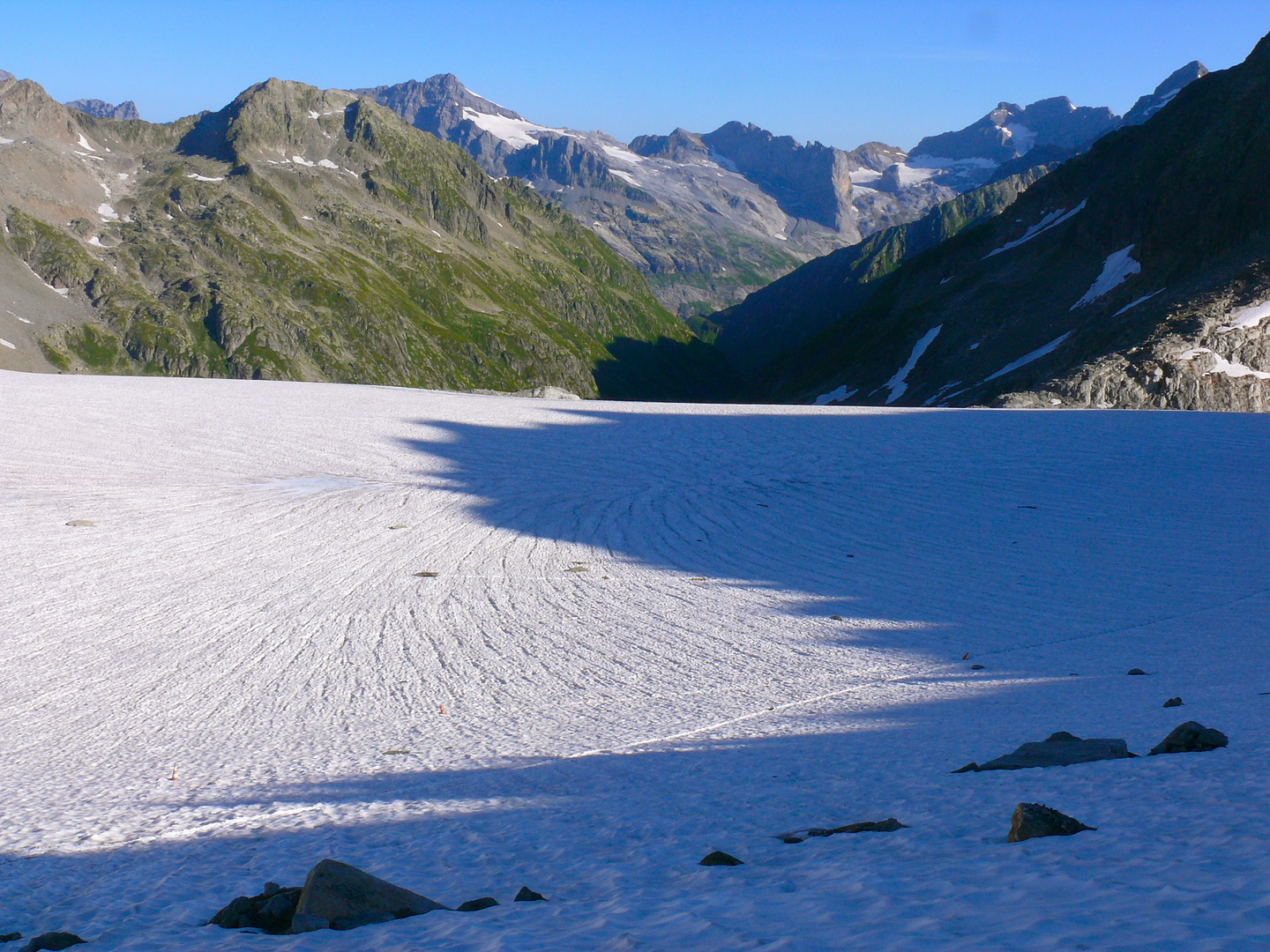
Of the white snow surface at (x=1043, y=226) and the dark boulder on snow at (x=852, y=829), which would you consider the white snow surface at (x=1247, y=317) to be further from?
the dark boulder on snow at (x=852, y=829)

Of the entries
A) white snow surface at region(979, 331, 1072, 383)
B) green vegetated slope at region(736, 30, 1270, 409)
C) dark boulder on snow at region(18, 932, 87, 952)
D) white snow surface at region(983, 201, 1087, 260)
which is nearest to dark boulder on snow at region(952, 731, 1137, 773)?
dark boulder on snow at region(18, 932, 87, 952)

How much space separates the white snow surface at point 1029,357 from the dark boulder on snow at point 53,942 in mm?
72026

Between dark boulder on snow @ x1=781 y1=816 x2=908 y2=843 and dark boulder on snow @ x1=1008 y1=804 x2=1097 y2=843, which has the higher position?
dark boulder on snow @ x1=1008 y1=804 x2=1097 y2=843

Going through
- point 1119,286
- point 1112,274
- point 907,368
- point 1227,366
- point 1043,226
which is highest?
point 1043,226

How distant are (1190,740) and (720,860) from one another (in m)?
3.58

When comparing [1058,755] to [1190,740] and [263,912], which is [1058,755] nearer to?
[1190,740]

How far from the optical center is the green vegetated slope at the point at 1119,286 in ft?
172

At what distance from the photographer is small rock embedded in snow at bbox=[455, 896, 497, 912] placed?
4.57 metres

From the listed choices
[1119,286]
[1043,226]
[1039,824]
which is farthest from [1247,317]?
[1039,824]

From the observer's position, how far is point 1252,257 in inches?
2371

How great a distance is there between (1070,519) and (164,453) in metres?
22.5

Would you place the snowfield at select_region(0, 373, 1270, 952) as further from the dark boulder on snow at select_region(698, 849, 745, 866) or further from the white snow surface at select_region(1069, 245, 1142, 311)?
the white snow surface at select_region(1069, 245, 1142, 311)

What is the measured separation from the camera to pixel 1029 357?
71438 mm

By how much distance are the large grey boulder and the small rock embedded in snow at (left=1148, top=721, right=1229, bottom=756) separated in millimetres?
4983
